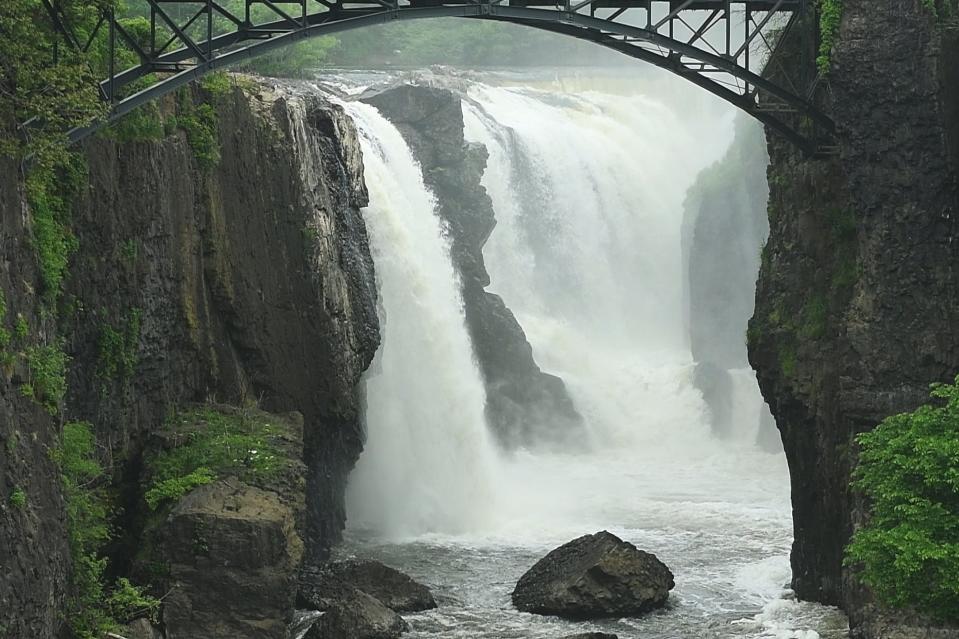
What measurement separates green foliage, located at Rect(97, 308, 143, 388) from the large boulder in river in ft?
27.7

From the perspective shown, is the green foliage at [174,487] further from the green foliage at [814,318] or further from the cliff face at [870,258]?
the green foliage at [814,318]

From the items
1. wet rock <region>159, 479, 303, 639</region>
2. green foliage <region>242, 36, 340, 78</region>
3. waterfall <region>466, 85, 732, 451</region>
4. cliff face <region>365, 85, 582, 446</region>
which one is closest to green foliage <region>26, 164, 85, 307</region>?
wet rock <region>159, 479, 303, 639</region>

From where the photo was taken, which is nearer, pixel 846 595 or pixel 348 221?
pixel 846 595

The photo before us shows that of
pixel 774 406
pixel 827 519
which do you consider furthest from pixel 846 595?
pixel 774 406

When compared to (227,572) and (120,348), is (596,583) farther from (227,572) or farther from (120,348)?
(120,348)

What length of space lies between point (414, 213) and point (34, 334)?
22.9 meters

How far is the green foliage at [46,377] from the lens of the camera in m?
19.3

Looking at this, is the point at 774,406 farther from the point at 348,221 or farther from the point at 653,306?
the point at 653,306

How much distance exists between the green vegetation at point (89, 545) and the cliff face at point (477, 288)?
2578 cm

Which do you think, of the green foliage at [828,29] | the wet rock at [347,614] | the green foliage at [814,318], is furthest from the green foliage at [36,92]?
the green foliage at [814,318]

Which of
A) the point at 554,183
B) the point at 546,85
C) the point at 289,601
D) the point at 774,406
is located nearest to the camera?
the point at 289,601

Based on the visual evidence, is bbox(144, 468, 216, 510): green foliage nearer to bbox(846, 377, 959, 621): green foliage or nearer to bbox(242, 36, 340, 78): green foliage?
bbox(846, 377, 959, 621): green foliage

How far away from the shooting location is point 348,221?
34.3 meters

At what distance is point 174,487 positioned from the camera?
928 inches
